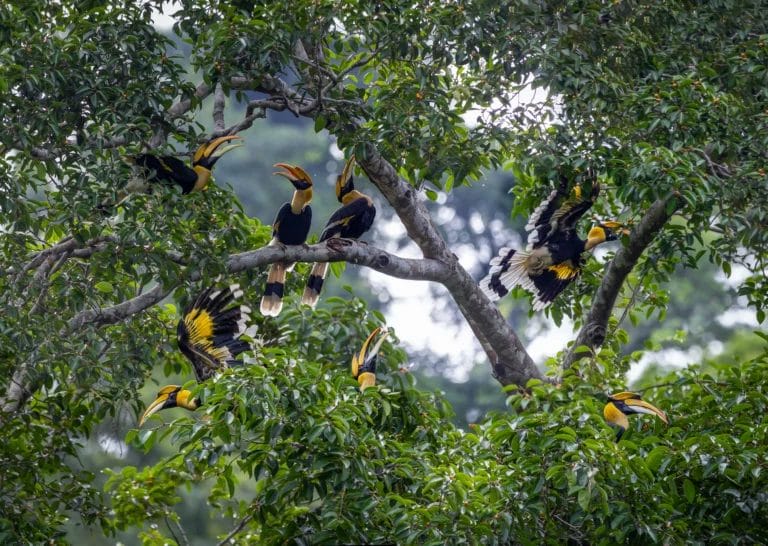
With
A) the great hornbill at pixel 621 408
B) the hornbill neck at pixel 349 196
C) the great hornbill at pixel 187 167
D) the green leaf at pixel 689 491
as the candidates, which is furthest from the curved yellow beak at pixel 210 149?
the green leaf at pixel 689 491

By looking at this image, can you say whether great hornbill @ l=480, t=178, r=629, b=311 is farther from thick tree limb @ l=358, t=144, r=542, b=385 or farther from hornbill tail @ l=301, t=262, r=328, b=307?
hornbill tail @ l=301, t=262, r=328, b=307

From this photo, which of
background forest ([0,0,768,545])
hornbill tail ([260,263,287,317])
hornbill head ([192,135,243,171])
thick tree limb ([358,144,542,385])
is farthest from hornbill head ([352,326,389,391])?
hornbill head ([192,135,243,171])

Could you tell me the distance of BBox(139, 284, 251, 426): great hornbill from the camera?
550 centimetres

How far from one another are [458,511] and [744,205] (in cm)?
196

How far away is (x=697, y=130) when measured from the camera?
16.3 ft

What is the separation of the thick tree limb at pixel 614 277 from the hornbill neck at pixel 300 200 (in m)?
1.54

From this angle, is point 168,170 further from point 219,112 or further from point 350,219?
point 350,219

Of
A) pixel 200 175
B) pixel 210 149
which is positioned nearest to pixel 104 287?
pixel 200 175

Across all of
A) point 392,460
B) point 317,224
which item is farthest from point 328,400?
point 317,224

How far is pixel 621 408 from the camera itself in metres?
5.15

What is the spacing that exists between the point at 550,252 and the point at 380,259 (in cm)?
107

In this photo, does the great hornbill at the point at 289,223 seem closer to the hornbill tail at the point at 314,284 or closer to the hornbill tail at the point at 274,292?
the hornbill tail at the point at 274,292

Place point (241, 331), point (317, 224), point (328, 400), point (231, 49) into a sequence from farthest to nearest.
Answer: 1. point (317, 224)
2. point (241, 331)
3. point (231, 49)
4. point (328, 400)

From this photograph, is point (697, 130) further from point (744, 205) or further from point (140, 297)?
point (140, 297)
